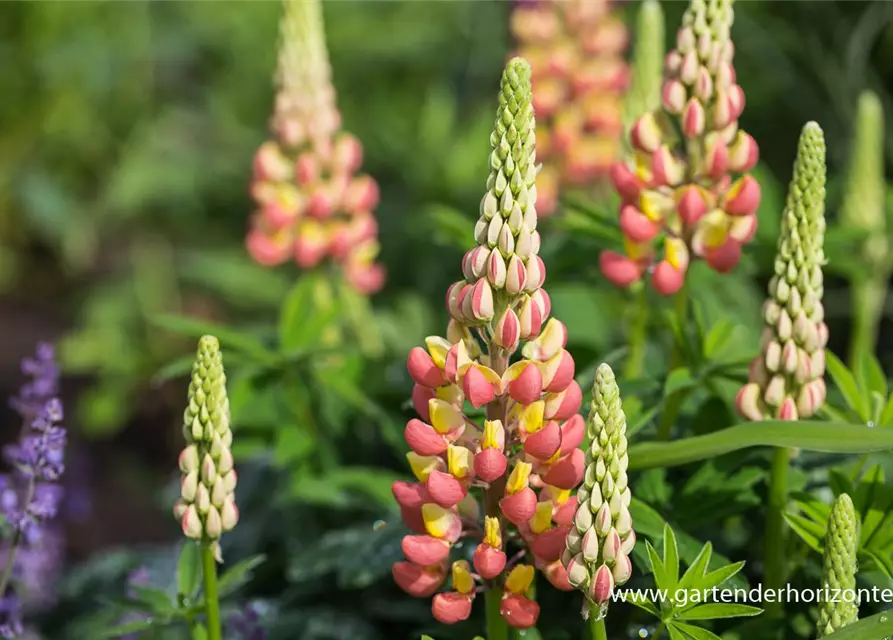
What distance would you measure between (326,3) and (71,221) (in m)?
1.47

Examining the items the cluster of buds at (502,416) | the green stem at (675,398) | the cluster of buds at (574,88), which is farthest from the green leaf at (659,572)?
the cluster of buds at (574,88)

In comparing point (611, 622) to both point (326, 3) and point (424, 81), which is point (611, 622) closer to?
point (424, 81)

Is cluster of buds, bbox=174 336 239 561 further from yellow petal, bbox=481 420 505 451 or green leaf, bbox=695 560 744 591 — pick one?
green leaf, bbox=695 560 744 591

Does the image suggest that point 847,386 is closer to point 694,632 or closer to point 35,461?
point 694,632

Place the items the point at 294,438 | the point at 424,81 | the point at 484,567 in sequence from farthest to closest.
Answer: the point at 424,81 → the point at 294,438 → the point at 484,567

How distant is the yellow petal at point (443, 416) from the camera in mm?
1471

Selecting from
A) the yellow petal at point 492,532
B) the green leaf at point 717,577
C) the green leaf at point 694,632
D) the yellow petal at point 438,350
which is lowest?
the green leaf at point 694,632

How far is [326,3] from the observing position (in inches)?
201

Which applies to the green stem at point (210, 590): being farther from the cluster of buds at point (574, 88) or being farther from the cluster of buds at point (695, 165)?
the cluster of buds at point (574, 88)

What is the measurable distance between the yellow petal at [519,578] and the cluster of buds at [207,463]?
1.24ft

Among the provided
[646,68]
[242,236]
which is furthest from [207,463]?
[242,236]

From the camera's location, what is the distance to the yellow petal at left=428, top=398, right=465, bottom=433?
147 cm

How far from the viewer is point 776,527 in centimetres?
173

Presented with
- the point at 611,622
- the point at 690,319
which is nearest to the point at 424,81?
the point at 690,319
